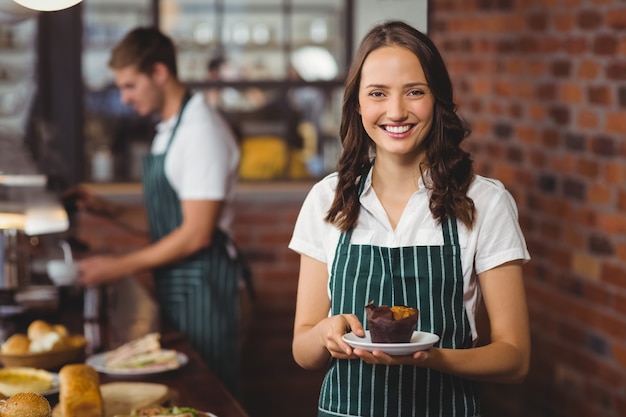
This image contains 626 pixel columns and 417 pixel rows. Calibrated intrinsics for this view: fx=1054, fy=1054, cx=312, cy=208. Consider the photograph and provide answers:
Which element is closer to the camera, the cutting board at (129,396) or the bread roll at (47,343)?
the cutting board at (129,396)

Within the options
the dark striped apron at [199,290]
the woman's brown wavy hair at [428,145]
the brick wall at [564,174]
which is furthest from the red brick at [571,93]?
the woman's brown wavy hair at [428,145]

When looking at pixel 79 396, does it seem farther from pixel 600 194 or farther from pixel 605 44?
pixel 605 44

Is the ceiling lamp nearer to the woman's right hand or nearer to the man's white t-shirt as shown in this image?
the woman's right hand

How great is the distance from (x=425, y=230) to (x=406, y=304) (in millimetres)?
152

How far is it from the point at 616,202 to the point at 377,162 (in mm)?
1383

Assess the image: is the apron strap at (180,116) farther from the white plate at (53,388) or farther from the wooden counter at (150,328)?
the white plate at (53,388)

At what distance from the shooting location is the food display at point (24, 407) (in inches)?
67.2

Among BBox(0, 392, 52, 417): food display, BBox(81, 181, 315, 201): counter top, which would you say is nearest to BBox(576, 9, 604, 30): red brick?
BBox(81, 181, 315, 201): counter top

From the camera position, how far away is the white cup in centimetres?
346

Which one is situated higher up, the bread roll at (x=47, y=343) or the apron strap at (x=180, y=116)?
the apron strap at (x=180, y=116)

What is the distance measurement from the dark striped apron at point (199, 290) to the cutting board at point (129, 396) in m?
1.19

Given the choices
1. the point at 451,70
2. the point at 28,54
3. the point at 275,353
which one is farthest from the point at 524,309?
the point at 28,54

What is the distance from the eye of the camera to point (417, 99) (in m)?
1.98

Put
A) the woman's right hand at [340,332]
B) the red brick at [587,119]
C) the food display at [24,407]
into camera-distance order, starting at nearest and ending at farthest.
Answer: the food display at [24,407] → the woman's right hand at [340,332] → the red brick at [587,119]
